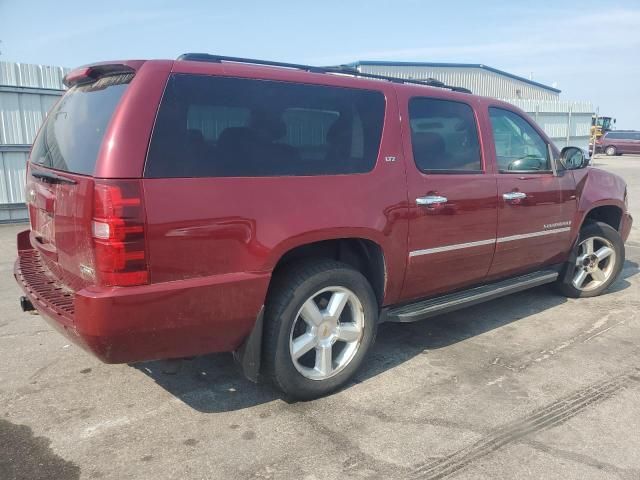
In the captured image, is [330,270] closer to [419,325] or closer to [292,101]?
[292,101]

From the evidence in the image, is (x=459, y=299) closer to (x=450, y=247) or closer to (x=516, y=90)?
(x=450, y=247)

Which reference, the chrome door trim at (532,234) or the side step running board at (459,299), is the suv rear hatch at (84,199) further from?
the chrome door trim at (532,234)

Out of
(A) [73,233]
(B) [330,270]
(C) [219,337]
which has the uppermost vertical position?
(A) [73,233]

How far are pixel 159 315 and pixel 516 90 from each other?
32836 mm

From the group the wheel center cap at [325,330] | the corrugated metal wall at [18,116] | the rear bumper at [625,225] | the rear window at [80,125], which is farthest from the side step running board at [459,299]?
the corrugated metal wall at [18,116]

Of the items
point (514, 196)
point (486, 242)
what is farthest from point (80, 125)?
point (514, 196)

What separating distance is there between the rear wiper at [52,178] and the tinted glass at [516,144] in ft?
10.3

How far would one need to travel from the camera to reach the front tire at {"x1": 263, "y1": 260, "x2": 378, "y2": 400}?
3.13 m

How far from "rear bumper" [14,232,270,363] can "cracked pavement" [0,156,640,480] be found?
12.9 inches

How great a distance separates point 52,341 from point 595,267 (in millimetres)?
5117

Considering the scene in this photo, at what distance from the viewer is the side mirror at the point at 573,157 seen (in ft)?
16.3

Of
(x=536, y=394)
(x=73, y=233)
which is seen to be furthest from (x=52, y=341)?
(x=536, y=394)

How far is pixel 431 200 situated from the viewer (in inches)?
146

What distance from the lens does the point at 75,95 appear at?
10.8 feet
